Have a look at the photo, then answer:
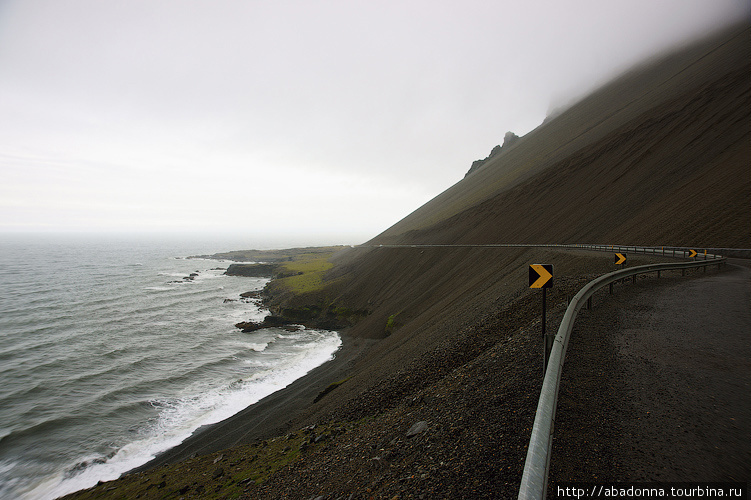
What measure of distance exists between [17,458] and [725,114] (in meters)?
75.7

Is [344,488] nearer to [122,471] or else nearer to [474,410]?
[474,410]

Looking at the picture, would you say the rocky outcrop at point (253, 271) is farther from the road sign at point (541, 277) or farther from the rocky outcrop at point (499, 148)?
the road sign at point (541, 277)

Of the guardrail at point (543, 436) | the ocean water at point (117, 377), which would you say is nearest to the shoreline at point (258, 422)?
the ocean water at point (117, 377)

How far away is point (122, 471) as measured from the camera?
1739 cm

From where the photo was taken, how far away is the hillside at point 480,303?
6.96m

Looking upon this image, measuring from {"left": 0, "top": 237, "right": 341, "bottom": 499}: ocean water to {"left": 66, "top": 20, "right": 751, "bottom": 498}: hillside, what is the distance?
3084 millimetres

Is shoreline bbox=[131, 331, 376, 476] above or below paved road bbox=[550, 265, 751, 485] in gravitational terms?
below

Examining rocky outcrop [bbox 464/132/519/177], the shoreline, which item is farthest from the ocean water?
rocky outcrop [bbox 464/132/519/177]

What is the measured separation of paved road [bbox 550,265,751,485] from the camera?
4.16m

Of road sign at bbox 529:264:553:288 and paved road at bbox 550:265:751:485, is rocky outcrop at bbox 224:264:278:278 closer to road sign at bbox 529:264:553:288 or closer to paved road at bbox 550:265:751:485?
road sign at bbox 529:264:553:288

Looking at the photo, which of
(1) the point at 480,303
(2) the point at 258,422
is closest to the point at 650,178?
(1) the point at 480,303

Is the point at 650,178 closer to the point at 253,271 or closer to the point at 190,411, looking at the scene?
the point at 190,411

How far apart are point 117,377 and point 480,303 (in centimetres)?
A: 2970

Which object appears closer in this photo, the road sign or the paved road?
the paved road
